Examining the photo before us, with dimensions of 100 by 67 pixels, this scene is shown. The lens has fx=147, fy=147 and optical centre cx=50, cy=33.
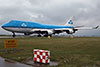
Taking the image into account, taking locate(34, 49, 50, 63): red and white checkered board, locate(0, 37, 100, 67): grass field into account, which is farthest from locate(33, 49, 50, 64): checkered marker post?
locate(0, 37, 100, 67): grass field

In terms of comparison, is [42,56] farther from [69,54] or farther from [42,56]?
[69,54]

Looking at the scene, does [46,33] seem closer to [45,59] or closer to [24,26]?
[24,26]

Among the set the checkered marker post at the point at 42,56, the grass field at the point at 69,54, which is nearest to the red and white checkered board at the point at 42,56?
the checkered marker post at the point at 42,56

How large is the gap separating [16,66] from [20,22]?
1443 inches

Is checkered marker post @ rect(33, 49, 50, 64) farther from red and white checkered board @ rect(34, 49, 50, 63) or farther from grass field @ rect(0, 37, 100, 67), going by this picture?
grass field @ rect(0, 37, 100, 67)

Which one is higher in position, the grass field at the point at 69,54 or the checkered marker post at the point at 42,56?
the checkered marker post at the point at 42,56

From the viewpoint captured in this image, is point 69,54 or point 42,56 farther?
point 69,54

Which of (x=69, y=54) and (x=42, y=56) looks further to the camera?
(x=69, y=54)

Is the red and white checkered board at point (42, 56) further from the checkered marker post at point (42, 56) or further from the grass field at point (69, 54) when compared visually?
the grass field at point (69, 54)

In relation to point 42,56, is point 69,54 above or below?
below

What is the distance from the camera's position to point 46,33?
49188mm

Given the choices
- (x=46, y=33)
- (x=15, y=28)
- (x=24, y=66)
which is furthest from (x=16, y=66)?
(x=46, y=33)

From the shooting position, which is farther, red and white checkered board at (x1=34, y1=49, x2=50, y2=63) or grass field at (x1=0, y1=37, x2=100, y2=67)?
grass field at (x1=0, y1=37, x2=100, y2=67)

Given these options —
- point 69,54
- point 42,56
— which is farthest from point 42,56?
point 69,54
